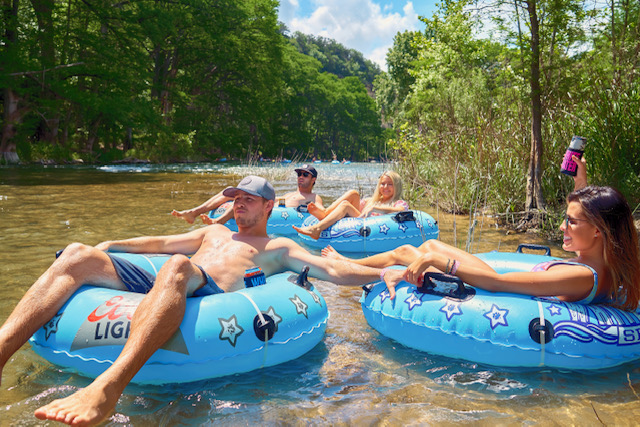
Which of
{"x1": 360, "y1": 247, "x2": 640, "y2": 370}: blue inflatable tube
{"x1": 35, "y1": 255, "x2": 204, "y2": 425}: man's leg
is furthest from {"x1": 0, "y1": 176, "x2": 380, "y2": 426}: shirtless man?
{"x1": 360, "y1": 247, "x2": 640, "y2": 370}: blue inflatable tube

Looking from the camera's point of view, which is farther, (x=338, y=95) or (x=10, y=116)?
(x=338, y=95)

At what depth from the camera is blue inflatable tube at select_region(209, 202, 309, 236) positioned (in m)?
7.18

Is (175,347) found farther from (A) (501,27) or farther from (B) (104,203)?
(B) (104,203)

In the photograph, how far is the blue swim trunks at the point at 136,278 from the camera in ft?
9.83

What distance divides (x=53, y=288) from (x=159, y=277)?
2.03ft

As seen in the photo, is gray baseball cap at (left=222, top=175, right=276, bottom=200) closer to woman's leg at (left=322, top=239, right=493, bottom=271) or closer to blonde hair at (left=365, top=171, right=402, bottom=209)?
woman's leg at (left=322, top=239, right=493, bottom=271)

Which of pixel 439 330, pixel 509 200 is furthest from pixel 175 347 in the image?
pixel 509 200

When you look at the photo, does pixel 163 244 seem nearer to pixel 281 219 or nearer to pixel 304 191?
pixel 281 219

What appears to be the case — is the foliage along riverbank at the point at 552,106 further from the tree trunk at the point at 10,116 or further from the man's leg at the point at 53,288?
the tree trunk at the point at 10,116

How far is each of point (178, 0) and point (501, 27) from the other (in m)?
25.3

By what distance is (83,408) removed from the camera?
6.61 ft

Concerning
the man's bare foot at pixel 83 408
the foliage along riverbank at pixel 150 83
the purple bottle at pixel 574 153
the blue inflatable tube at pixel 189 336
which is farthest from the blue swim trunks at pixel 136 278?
the foliage along riverbank at pixel 150 83

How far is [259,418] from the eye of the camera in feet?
7.86

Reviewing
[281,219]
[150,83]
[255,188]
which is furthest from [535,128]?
[150,83]
